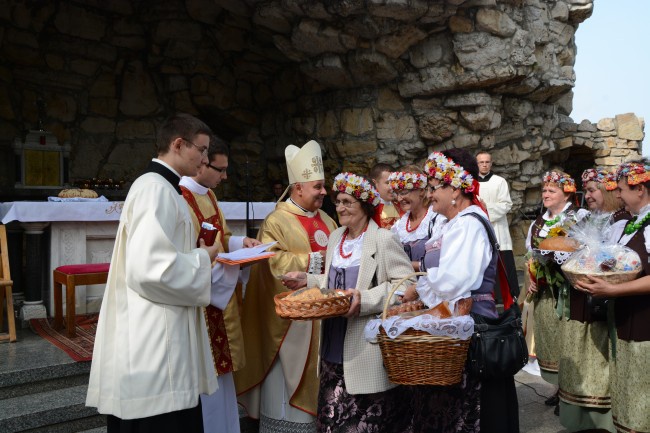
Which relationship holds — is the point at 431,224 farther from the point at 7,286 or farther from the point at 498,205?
the point at 7,286

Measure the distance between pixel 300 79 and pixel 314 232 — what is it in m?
6.76

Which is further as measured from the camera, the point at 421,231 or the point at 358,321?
the point at 421,231

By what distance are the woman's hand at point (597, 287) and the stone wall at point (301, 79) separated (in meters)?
5.56

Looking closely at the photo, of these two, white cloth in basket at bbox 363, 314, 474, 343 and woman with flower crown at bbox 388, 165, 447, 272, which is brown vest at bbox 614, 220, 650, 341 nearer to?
woman with flower crown at bbox 388, 165, 447, 272

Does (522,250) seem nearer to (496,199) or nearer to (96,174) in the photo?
(496,199)

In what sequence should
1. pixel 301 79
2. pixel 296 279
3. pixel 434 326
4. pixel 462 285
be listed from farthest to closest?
1. pixel 301 79
2. pixel 296 279
3. pixel 462 285
4. pixel 434 326

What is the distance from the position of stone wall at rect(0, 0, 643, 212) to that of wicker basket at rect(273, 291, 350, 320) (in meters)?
6.02

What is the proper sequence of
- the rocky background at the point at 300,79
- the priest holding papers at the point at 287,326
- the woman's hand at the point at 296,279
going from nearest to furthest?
the woman's hand at the point at 296,279 → the priest holding papers at the point at 287,326 → the rocky background at the point at 300,79

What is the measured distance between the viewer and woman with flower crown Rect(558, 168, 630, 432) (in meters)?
3.98

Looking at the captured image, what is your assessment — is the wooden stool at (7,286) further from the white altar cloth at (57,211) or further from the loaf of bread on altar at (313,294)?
the loaf of bread on altar at (313,294)

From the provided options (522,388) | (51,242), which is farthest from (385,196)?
(51,242)

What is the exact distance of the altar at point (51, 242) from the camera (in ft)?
18.2

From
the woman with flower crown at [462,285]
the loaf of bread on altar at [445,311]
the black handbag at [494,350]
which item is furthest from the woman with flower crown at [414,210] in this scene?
the black handbag at [494,350]

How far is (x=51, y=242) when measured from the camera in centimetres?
570
